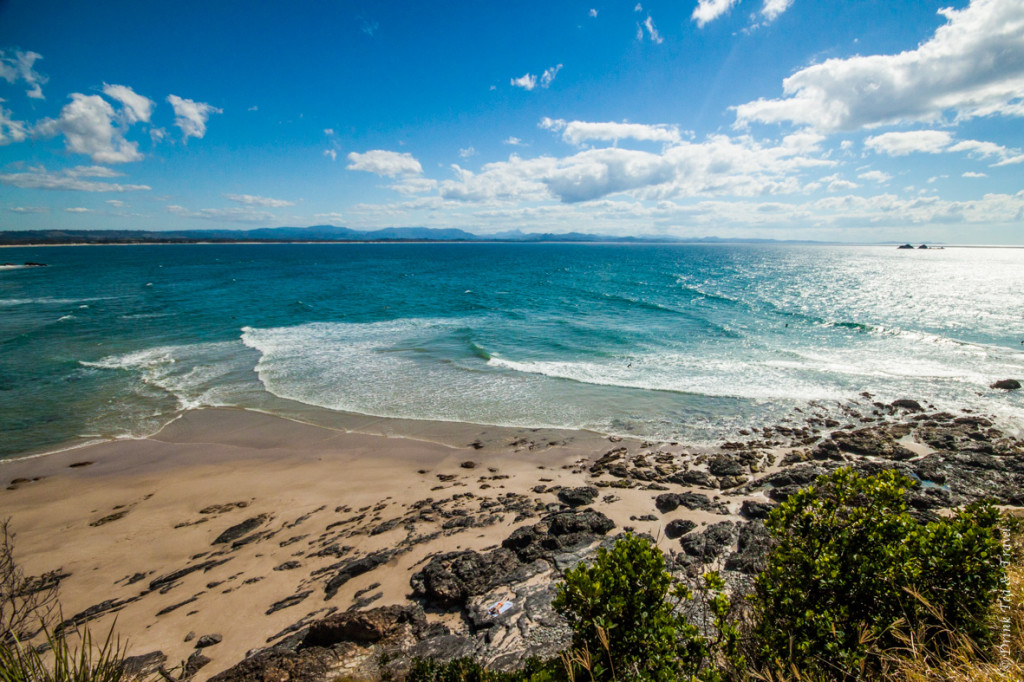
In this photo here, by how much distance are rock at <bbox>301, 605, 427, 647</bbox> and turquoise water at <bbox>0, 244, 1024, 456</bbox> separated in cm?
1164

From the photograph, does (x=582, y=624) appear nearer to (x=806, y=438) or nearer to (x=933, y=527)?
(x=933, y=527)

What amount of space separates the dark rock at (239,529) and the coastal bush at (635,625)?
10.6 meters

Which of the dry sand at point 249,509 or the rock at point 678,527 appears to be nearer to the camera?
the dry sand at point 249,509

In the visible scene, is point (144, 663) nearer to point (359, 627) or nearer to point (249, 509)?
point (359, 627)

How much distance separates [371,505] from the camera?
13086 mm

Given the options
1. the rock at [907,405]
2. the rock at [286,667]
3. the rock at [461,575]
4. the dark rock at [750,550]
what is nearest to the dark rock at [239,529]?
the rock at [286,667]

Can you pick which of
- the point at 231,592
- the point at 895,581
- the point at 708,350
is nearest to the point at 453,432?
the point at 231,592

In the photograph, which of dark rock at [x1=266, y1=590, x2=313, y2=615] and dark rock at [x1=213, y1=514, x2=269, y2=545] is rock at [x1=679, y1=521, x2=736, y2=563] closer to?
dark rock at [x1=266, y1=590, x2=313, y2=615]

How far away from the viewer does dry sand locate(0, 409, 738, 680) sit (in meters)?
9.20

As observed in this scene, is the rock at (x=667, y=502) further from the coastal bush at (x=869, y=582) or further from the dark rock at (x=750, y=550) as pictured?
the coastal bush at (x=869, y=582)

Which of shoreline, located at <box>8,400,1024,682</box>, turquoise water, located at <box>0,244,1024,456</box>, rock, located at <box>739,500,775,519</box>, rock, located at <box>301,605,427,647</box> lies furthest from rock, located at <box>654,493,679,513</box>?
rock, located at <box>301,605,427,647</box>

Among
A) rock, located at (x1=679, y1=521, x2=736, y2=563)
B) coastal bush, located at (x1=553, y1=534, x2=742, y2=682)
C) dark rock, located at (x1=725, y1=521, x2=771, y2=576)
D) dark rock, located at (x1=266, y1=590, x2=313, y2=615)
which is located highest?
coastal bush, located at (x1=553, y1=534, x2=742, y2=682)

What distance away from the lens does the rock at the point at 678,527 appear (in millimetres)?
10975

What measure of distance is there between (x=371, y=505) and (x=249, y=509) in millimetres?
3699
